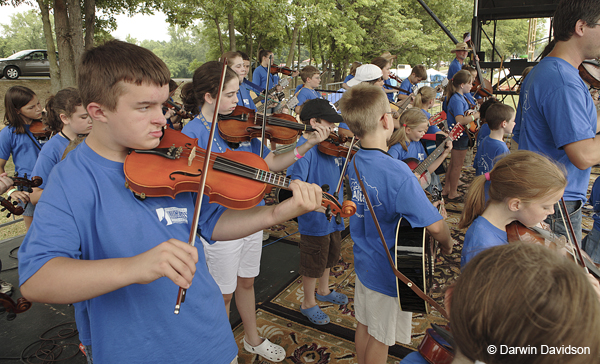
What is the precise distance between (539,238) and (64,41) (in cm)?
1168

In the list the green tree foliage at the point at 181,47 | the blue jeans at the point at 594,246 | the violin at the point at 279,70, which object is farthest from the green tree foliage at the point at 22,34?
the blue jeans at the point at 594,246

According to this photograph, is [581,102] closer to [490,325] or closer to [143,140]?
[490,325]

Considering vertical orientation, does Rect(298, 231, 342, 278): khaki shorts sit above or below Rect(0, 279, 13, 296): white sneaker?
above

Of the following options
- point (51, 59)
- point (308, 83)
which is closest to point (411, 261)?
point (308, 83)

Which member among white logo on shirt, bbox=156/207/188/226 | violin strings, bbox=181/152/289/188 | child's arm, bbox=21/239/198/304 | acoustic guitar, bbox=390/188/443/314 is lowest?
acoustic guitar, bbox=390/188/443/314

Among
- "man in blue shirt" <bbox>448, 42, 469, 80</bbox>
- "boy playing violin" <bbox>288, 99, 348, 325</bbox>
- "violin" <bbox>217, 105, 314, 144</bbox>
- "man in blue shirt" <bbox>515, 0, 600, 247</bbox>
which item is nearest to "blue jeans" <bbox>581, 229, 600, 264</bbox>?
"man in blue shirt" <bbox>515, 0, 600, 247</bbox>

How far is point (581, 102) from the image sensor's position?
199 cm

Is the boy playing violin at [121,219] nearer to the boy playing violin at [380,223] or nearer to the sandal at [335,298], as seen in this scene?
the boy playing violin at [380,223]

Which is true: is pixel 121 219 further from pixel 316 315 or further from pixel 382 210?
pixel 316 315

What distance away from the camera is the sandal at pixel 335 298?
10.8ft

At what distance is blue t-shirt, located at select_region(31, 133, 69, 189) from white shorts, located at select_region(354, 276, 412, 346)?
2603 mm

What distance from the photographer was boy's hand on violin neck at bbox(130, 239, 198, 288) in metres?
0.93

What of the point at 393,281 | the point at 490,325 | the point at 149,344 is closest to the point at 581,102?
the point at 393,281

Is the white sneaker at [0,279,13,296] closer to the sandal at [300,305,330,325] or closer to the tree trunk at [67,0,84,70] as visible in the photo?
the sandal at [300,305,330,325]
